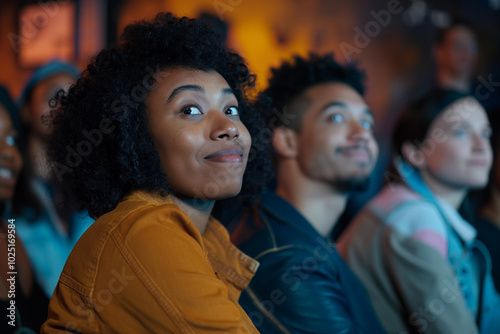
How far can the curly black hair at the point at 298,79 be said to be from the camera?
178 centimetres

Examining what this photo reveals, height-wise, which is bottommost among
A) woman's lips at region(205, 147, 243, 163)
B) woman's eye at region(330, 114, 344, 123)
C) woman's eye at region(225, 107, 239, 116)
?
woman's eye at region(330, 114, 344, 123)

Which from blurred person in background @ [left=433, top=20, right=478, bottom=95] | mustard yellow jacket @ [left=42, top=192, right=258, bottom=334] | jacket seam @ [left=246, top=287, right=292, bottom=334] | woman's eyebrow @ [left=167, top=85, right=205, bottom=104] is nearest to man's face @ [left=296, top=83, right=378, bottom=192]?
jacket seam @ [left=246, top=287, right=292, bottom=334]

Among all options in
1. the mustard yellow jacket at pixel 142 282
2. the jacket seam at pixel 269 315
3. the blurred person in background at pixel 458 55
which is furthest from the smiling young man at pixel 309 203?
the blurred person in background at pixel 458 55

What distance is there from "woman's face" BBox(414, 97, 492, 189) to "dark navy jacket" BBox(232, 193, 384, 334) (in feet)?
1.94

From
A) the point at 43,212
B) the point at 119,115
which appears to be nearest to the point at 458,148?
the point at 119,115

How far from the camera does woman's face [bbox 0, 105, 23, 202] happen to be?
172 cm

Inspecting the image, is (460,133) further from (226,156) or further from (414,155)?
(226,156)

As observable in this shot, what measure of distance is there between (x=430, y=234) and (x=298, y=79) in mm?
694

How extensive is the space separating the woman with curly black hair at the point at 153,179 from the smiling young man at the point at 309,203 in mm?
207

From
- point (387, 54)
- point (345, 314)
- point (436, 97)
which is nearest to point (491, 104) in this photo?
point (387, 54)

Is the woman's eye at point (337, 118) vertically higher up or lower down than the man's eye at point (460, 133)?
higher up

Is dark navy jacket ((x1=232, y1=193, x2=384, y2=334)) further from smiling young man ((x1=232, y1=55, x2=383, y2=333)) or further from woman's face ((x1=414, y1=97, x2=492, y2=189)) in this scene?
woman's face ((x1=414, y1=97, x2=492, y2=189))

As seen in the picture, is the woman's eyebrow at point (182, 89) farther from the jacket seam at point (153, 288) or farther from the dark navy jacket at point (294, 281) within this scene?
the dark navy jacket at point (294, 281)

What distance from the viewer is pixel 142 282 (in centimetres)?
83
